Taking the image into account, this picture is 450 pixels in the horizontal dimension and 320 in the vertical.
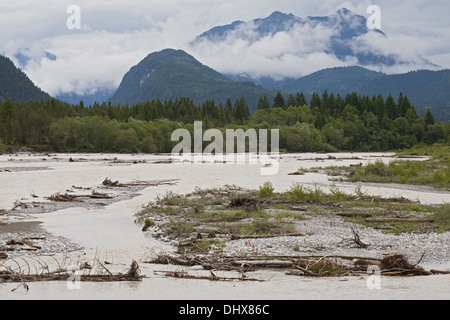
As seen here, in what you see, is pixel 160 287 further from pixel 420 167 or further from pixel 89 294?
pixel 420 167

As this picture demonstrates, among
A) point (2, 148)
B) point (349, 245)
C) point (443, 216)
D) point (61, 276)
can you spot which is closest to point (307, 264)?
point (349, 245)

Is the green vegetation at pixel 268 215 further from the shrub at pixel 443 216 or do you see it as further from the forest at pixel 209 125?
the forest at pixel 209 125

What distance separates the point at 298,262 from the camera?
573 inches

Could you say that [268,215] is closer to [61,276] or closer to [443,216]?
[443,216]

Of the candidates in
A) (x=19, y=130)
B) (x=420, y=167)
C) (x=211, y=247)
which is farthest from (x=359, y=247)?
(x=19, y=130)

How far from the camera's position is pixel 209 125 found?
496 ft

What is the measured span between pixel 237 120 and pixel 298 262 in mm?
158909

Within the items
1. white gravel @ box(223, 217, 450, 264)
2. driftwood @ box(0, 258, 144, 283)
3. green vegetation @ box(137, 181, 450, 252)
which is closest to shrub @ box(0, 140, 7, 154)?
green vegetation @ box(137, 181, 450, 252)

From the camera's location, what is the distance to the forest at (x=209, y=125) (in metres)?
122

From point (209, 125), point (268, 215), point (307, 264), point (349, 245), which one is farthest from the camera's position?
point (209, 125)

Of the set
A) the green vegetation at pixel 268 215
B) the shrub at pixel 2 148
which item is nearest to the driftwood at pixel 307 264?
the green vegetation at pixel 268 215
